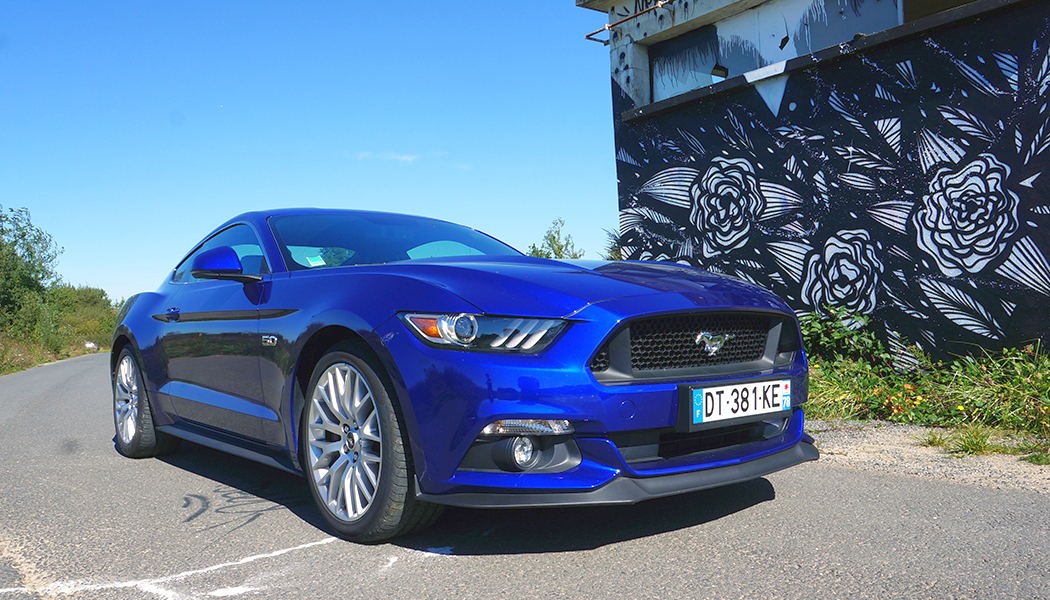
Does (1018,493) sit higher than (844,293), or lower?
lower

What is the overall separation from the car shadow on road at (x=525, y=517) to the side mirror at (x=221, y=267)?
108 cm

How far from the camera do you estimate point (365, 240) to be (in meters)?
4.05

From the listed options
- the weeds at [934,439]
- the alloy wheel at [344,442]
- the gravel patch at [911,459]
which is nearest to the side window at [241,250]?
the alloy wheel at [344,442]

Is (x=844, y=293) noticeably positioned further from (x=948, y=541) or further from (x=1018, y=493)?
(x=948, y=541)

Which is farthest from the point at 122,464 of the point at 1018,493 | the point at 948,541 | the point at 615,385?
the point at 1018,493

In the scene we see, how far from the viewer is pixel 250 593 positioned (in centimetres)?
258

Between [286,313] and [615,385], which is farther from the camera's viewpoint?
[286,313]

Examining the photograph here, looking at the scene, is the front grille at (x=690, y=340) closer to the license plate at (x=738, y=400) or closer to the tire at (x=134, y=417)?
the license plate at (x=738, y=400)

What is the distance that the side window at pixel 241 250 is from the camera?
4.10m

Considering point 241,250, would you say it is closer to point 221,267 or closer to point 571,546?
point 221,267

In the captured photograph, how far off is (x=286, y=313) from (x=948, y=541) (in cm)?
275

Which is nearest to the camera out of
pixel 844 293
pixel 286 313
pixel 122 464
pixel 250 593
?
pixel 250 593

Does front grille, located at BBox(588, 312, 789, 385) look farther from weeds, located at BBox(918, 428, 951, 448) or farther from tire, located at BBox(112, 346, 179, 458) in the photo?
tire, located at BBox(112, 346, 179, 458)

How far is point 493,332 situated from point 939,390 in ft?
13.9
